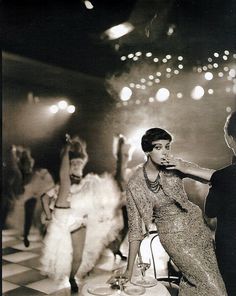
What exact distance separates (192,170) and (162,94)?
0.59 m

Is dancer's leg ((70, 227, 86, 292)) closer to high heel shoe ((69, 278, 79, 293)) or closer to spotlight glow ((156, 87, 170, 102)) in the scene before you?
high heel shoe ((69, 278, 79, 293))

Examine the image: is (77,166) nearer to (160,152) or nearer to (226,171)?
(160,152)

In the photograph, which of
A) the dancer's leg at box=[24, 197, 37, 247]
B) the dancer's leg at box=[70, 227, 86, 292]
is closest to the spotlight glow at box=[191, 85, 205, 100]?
the dancer's leg at box=[70, 227, 86, 292]

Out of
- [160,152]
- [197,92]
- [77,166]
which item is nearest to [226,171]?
[160,152]

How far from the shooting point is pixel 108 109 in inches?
104

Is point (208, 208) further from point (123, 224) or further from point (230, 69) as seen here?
point (230, 69)

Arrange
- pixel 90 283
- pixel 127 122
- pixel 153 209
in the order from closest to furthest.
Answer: pixel 90 283 → pixel 153 209 → pixel 127 122

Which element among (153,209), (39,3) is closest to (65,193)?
(153,209)

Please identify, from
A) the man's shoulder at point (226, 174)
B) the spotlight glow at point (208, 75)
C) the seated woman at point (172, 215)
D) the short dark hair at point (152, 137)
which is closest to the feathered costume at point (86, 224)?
the seated woman at point (172, 215)

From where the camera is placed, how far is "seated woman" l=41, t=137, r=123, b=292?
2.66m

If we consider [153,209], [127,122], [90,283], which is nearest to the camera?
[90,283]

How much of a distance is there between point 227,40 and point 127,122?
3.00ft

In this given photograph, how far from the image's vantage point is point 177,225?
7.73 ft

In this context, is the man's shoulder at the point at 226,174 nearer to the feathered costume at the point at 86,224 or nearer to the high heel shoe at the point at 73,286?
the feathered costume at the point at 86,224
